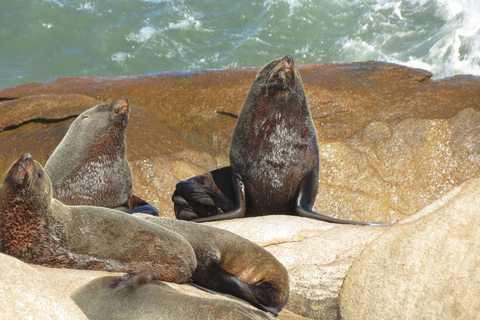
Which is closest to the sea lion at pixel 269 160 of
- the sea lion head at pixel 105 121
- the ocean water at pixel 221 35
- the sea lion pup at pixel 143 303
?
the sea lion head at pixel 105 121

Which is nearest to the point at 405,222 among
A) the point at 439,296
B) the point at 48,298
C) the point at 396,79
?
the point at 439,296

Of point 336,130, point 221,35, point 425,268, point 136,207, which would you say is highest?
point 221,35

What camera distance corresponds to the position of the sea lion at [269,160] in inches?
277

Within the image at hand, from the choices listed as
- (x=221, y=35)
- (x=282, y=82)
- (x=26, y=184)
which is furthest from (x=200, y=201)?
(x=221, y=35)

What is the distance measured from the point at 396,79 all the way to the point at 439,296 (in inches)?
236

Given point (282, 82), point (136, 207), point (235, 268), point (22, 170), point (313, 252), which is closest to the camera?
point (22, 170)

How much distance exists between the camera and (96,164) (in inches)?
268

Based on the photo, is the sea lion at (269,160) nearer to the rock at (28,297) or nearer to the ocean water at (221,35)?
the rock at (28,297)

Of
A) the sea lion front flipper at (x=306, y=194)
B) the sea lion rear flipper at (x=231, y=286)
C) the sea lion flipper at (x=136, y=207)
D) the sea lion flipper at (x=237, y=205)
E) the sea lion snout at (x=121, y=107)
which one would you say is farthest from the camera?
the sea lion snout at (x=121, y=107)

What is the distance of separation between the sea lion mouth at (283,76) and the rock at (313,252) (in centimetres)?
200

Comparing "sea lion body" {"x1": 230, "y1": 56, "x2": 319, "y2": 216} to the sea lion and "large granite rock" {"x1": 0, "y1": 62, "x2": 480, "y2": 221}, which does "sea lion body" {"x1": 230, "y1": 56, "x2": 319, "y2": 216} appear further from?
"large granite rock" {"x1": 0, "y1": 62, "x2": 480, "y2": 221}

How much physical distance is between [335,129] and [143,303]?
6.21 metres

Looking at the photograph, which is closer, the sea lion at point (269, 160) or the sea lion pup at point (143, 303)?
the sea lion pup at point (143, 303)

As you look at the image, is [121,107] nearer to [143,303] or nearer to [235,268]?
[235,268]
